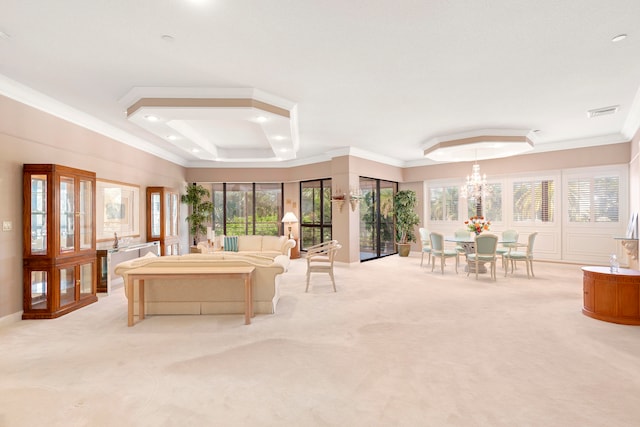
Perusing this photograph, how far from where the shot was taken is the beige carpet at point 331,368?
88.2 inches

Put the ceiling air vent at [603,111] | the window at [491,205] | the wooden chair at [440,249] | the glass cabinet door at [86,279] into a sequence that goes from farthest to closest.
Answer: the window at [491,205]
the wooden chair at [440,249]
the ceiling air vent at [603,111]
the glass cabinet door at [86,279]

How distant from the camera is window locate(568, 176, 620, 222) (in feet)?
24.6

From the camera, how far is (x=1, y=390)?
256cm

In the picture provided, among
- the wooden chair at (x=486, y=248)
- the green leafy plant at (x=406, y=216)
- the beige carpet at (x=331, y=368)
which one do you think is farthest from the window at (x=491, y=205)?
the beige carpet at (x=331, y=368)

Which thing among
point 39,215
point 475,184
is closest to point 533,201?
point 475,184

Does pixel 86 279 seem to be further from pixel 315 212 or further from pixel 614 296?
pixel 614 296

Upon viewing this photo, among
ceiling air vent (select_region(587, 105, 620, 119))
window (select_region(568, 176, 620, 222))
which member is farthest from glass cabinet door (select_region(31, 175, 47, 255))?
window (select_region(568, 176, 620, 222))

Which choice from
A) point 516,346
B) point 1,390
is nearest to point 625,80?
point 516,346

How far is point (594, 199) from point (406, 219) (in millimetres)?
4564

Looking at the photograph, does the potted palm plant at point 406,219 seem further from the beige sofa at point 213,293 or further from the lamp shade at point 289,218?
the beige sofa at point 213,293

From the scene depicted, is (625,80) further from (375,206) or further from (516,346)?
(375,206)

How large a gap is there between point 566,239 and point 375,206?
481 centimetres

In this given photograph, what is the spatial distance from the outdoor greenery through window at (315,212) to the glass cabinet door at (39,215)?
6.48 meters

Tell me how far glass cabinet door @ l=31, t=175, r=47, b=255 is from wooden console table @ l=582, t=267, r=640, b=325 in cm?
722
